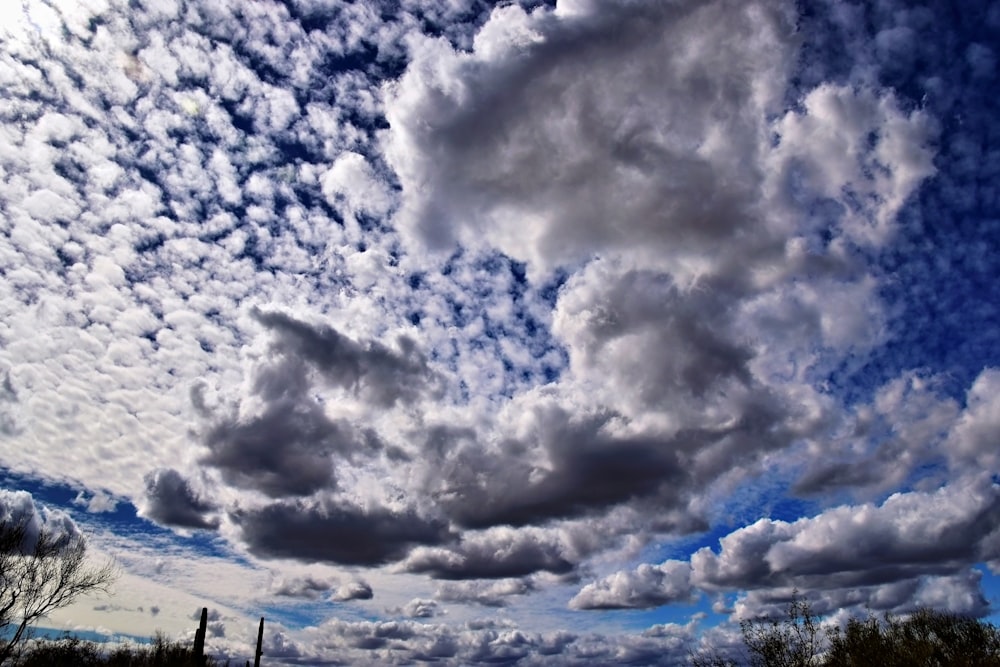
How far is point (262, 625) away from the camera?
5597cm

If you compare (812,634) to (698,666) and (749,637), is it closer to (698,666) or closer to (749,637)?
(749,637)

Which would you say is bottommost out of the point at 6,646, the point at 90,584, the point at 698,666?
the point at 698,666

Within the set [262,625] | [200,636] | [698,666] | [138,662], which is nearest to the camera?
[698,666]

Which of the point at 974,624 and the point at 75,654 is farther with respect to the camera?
the point at 75,654

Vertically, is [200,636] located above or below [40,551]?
below

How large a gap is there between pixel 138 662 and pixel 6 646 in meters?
23.1

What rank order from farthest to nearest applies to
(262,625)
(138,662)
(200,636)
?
(138,662) → (262,625) → (200,636)

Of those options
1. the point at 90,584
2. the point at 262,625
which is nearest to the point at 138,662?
the point at 262,625

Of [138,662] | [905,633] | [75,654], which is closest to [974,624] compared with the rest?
[905,633]

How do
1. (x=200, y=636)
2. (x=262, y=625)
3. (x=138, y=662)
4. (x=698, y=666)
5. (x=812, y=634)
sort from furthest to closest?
(x=138, y=662)
(x=262, y=625)
(x=200, y=636)
(x=698, y=666)
(x=812, y=634)

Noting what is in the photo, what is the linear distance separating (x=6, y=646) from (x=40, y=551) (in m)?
5.83

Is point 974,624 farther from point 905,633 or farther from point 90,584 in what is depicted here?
point 90,584

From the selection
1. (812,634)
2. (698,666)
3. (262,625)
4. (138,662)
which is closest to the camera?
(812,634)

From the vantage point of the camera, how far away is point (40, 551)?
4278cm
